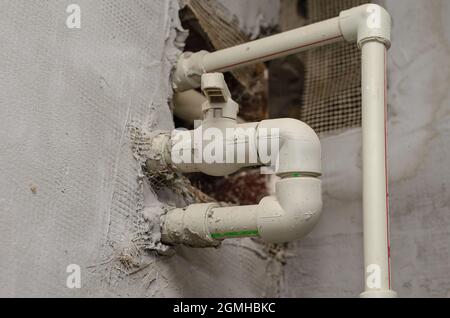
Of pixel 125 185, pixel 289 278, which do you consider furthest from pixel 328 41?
pixel 289 278

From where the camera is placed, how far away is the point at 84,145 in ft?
2.95

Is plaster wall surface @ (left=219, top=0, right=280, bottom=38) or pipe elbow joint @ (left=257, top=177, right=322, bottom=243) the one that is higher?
plaster wall surface @ (left=219, top=0, right=280, bottom=38)

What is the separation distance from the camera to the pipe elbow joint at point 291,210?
0.92 m

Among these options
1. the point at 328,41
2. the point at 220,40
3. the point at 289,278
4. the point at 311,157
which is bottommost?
the point at 289,278

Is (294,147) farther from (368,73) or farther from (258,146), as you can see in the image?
(368,73)

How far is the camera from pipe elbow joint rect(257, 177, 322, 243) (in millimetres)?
922

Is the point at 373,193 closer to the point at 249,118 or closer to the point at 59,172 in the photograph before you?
the point at 59,172

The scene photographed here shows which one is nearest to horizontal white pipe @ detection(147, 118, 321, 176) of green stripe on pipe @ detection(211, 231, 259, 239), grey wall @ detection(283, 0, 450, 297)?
green stripe on pipe @ detection(211, 231, 259, 239)

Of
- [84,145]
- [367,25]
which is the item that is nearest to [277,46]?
[367,25]

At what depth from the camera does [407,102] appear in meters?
1.28

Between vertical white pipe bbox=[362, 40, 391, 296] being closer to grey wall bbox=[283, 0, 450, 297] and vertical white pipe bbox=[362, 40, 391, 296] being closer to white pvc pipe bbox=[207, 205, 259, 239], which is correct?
white pvc pipe bbox=[207, 205, 259, 239]

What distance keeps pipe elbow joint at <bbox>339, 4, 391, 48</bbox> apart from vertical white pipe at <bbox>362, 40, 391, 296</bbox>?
11mm

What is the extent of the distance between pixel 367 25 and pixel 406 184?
434 millimetres

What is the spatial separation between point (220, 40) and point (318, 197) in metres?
0.51
